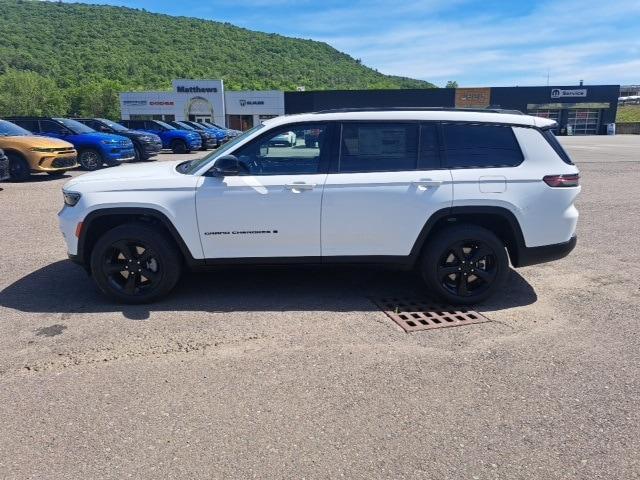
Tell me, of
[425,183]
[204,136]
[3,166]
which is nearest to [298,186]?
[425,183]

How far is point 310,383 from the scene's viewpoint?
3.15 metres

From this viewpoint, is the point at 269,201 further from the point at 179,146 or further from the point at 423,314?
the point at 179,146

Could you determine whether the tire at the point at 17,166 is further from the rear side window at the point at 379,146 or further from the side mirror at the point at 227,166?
the rear side window at the point at 379,146

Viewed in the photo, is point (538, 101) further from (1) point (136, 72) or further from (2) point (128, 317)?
(1) point (136, 72)

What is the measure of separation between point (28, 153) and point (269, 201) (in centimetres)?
1049

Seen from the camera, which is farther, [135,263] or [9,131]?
[9,131]

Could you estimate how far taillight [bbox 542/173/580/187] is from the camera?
167 inches

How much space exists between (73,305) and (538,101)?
5467 centimetres

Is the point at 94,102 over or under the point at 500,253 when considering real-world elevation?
over

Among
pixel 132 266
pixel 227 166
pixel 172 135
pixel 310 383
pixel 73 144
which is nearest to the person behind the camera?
pixel 310 383

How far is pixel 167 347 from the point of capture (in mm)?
3625

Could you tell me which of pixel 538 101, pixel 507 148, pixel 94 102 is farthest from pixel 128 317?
pixel 94 102

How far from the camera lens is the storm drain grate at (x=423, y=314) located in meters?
4.05

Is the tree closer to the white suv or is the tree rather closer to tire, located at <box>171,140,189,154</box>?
tire, located at <box>171,140,189,154</box>
